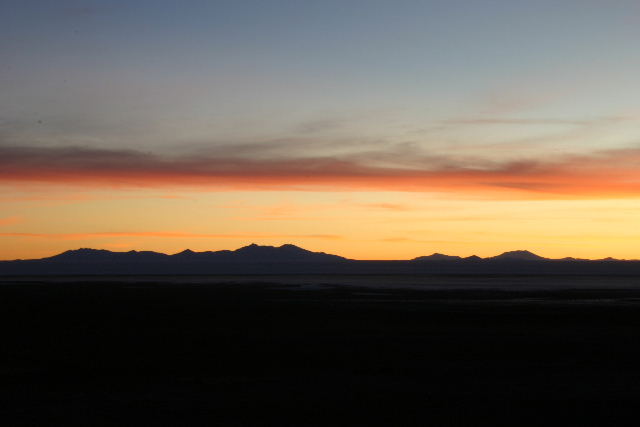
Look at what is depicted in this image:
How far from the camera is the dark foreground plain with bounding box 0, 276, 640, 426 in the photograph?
13.2m

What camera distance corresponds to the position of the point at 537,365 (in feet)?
61.5

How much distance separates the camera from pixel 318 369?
1812 centimetres

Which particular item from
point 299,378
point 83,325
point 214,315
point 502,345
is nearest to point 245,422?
point 299,378

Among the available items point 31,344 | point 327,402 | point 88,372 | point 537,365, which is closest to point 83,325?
point 31,344

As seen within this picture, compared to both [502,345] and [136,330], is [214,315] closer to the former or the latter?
[136,330]

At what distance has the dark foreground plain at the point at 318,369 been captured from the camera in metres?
13.2

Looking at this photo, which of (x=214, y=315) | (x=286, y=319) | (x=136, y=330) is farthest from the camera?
(x=214, y=315)

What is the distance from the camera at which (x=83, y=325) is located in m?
29.7

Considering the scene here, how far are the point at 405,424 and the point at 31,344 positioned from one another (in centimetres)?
1682

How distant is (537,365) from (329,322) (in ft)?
45.0

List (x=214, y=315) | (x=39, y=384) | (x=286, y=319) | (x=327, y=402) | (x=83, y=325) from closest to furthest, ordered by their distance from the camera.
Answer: (x=327, y=402), (x=39, y=384), (x=83, y=325), (x=286, y=319), (x=214, y=315)

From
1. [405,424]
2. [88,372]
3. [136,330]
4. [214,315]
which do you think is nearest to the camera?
[405,424]

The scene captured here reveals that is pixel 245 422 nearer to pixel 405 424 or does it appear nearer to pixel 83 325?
pixel 405 424

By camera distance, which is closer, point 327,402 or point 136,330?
point 327,402
